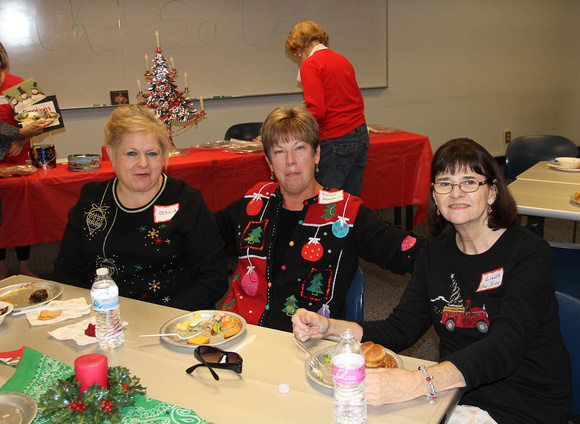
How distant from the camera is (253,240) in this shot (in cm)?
201

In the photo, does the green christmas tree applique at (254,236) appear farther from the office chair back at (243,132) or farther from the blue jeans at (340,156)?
the office chair back at (243,132)

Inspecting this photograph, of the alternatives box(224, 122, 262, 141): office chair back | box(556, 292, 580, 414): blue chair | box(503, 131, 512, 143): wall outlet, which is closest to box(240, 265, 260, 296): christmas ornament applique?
box(556, 292, 580, 414): blue chair

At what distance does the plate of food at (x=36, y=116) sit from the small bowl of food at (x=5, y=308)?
2.06 m

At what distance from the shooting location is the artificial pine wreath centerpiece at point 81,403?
1.06 m

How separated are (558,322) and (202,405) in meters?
0.96

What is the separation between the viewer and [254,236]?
6.63 ft

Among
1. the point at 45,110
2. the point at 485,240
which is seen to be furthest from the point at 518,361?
the point at 45,110

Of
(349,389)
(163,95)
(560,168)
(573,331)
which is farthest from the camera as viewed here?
(163,95)

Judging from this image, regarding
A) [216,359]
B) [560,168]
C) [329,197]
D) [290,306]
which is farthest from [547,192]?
[216,359]

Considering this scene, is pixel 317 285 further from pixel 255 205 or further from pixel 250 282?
pixel 255 205

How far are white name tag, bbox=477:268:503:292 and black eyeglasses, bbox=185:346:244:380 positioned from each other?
683 mm

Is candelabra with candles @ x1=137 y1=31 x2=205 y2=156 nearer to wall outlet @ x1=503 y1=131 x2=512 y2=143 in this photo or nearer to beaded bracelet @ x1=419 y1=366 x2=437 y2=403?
beaded bracelet @ x1=419 y1=366 x2=437 y2=403

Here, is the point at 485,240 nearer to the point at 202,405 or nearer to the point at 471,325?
the point at 471,325

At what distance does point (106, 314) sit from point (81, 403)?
1.32 feet
